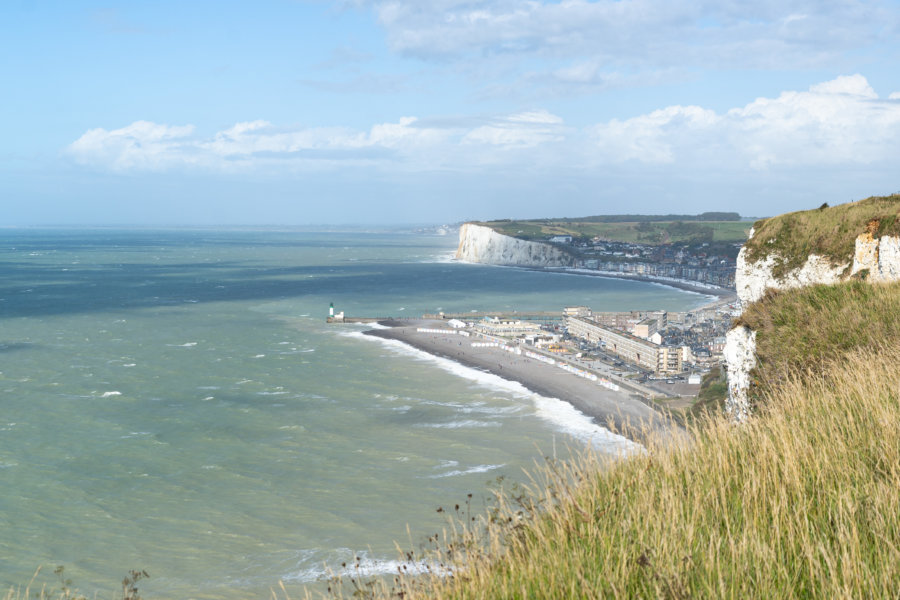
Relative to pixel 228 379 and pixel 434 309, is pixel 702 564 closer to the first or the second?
pixel 228 379

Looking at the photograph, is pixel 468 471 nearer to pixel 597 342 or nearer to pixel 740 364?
pixel 740 364

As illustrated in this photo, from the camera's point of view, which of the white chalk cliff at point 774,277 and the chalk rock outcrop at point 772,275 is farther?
the chalk rock outcrop at point 772,275

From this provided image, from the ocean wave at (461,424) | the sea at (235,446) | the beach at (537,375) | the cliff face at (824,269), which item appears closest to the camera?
the cliff face at (824,269)

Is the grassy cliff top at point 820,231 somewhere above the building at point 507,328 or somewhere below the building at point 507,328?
above

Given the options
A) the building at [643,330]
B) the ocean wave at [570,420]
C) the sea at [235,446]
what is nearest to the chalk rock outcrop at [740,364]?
the sea at [235,446]

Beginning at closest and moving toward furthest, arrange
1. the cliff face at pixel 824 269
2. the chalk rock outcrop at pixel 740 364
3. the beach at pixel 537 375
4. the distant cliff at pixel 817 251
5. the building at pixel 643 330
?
the chalk rock outcrop at pixel 740 364
the distant cliff at pixel 817 251
the cliff face at pixel 824 269
the beach at pixel 537 375
the building at pixel 643 330

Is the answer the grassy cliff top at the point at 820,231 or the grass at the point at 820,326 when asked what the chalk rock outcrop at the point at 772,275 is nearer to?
the grassy cliff top at the point at 820,231
